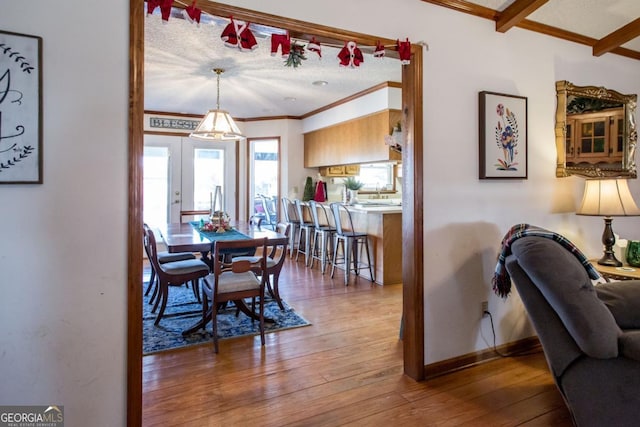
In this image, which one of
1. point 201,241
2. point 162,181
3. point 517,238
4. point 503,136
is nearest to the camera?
point 517,238

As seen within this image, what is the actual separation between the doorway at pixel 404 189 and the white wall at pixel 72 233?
0.04 m

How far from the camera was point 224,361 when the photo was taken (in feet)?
8.61

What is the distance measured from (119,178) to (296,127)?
18.8ft

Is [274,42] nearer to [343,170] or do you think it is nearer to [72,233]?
[72,233]

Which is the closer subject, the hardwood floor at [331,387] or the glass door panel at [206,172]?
the hardwood floor at [331,387]

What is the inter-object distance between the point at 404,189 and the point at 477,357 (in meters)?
1.32

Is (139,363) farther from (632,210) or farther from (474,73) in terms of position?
(632,210)

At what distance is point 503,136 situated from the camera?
269 cm

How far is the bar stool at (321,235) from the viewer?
5.35 m

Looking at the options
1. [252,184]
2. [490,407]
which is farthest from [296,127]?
[490,407]

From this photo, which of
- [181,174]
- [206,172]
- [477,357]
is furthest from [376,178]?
[477,357]

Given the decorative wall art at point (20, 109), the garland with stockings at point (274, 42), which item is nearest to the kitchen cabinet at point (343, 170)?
the garland with stockings at point (274, 42)

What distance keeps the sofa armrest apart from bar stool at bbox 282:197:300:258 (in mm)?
4716

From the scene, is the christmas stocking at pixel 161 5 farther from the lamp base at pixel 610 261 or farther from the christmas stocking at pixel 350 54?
the lamp base at pixel 610 261
